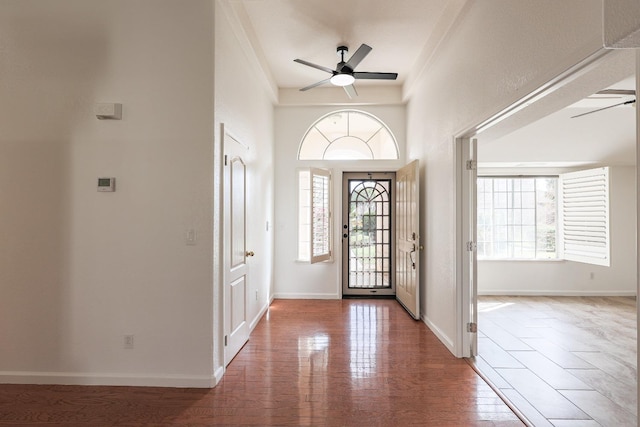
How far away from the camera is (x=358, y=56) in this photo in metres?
3.53

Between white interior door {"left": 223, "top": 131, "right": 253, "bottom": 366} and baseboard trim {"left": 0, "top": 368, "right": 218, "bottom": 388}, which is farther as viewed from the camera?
white interior door {"left": 223, "top": 131, "right": 253, "bottom": 366}

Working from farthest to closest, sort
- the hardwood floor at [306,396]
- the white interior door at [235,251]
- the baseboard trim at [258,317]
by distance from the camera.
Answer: the baseboard trim at [258,317] → the white interior door at [235,251] → the hardwood floor at [306,396]

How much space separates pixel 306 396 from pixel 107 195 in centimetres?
224

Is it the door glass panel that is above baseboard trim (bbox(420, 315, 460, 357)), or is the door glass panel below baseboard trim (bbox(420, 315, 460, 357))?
above

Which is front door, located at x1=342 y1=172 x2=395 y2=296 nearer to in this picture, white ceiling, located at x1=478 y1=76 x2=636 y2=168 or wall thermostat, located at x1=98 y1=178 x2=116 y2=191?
white ceiling, located at x1=478 y1=76 x2=636 y2=168

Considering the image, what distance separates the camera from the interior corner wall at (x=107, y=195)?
2.62 m

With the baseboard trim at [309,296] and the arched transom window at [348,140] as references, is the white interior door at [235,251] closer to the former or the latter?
the baseboard trim at [309,296]

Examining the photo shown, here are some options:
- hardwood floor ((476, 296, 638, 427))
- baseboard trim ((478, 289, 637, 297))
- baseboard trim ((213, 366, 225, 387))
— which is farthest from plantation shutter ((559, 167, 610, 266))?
baseboard trim ((213, 366, 225, 387))

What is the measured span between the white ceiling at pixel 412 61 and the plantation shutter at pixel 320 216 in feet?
4.23

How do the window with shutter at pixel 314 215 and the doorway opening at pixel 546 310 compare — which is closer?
the doorway opening at pixel 546 310

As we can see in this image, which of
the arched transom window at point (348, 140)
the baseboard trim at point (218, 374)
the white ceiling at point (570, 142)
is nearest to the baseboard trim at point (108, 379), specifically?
the baseboard trim at point (218, 374)

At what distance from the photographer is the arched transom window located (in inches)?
213

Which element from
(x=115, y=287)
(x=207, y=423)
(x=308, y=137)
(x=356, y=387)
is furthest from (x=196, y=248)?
(x=308, y=137)

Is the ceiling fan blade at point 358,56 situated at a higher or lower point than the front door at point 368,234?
higher
